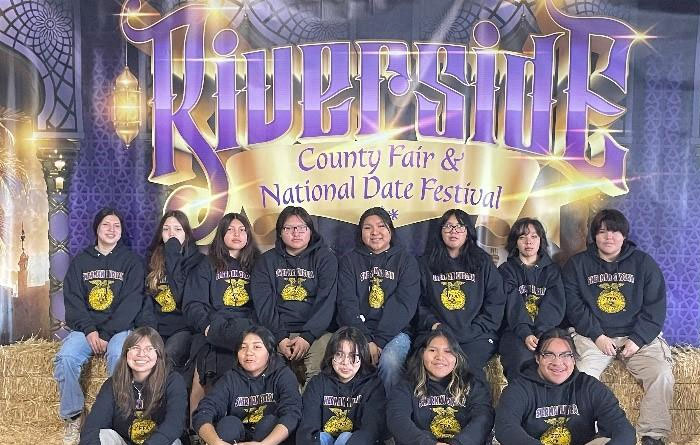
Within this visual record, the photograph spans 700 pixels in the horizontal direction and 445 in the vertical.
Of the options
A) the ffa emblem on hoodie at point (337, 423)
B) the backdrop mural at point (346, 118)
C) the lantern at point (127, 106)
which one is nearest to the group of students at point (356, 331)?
the ffa emblem on hoodie at point (337, 423)

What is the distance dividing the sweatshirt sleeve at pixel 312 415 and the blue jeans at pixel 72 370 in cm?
101

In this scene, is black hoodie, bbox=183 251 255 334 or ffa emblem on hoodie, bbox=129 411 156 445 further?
black hoodie, bbox=183 251 255 334

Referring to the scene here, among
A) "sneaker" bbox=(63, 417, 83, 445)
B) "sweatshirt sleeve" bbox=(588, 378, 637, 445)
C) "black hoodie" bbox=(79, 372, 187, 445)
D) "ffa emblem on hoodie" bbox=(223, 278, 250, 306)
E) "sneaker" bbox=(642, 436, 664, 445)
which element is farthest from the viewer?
"ffa emblem on hoodie" bbox=(223, 278, 250, 306)

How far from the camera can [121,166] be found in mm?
4391

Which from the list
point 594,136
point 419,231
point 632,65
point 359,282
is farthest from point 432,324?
point 632,65

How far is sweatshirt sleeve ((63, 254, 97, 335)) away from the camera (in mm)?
3971

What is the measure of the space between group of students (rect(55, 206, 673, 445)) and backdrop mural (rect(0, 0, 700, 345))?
30 cm

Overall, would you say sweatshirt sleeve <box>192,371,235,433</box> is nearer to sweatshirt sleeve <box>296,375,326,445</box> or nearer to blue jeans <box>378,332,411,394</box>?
sweatshirt sleeve <box>296,375,326,445</box>

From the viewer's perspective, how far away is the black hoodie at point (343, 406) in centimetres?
333

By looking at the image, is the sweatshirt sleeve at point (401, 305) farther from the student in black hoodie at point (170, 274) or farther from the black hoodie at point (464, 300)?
the student in black hoodie at point (170, 274)

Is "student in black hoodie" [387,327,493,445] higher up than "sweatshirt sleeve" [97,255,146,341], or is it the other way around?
"sweatshirt sleeve" [97,255,146,341]

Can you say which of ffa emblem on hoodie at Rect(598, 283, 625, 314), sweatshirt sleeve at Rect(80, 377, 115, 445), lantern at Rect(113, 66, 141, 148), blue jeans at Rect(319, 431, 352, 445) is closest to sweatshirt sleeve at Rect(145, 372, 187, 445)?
sweatshirt sleeve at Rect(80, 377, 115, 445)

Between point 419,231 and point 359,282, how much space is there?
0.60 metres

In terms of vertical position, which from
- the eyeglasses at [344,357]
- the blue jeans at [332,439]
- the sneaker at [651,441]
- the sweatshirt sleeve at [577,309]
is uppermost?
the sweatshirt sleeve at [577,309]
